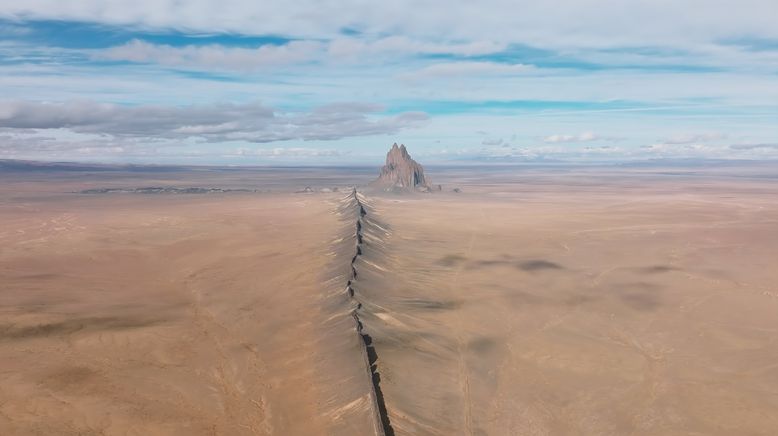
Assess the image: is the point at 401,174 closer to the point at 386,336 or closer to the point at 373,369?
the point at 386,336

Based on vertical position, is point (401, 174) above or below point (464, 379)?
above

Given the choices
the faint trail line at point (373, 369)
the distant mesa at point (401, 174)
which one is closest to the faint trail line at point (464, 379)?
the faint trail line at point (373, 369)

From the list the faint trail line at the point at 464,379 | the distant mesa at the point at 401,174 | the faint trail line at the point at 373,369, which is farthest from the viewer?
the distant mesa at the point at 401,174

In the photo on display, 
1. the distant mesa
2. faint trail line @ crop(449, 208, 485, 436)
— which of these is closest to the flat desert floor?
faint trail line @ crop(449, 208, 485, 436)

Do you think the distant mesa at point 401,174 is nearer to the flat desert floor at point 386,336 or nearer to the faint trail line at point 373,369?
the flat desert floor at point 386,336

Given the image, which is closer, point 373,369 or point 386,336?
point 373,369

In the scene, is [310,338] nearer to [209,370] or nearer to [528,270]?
[209,370]

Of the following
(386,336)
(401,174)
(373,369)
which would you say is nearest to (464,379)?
(373,369)
